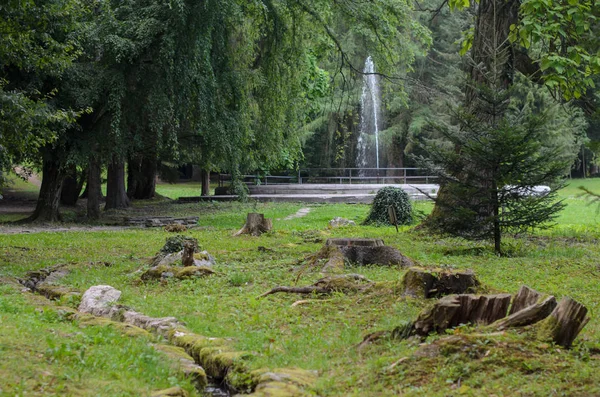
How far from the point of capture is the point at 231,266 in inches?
512

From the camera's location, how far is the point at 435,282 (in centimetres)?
885

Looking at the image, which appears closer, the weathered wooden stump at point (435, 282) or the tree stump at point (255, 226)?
the weathered wooden stump at point (435, 282)

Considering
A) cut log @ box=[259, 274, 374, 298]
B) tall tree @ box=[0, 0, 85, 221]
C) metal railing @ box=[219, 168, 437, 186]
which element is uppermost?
tall tree @ box=[0, 0, 85, 221]

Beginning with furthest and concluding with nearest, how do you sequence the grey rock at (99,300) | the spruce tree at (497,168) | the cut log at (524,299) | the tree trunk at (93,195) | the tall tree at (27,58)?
the tree trunk at (93,195) → the spruce tree at (497,168) → the tall tree at (27,58) → the grey rock at (99,300) → the cut log at (524,299)

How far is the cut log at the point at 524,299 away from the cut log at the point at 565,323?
431 mm

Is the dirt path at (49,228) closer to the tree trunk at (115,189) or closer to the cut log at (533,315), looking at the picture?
the tree trunk at (115,189)

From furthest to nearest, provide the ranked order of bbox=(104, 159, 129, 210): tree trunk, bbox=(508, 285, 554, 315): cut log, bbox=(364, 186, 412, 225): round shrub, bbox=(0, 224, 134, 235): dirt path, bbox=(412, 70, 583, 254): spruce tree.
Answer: bbox=(104, 159, 129, 210): tree trunk, bbox=(364, 186, 412, 225): round shrub, bbox=(0, 224, 134, 235): dirt path, bbox=(412, 70, 583, 254): spruce tree, bbox=(508, 285, 554, 315): cut log

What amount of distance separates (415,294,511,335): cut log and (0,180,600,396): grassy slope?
0.98 ft

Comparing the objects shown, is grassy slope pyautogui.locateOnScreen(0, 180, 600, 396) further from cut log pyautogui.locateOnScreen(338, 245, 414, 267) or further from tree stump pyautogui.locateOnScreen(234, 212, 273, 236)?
tree stump pyautogui.locateOnScreen(234, 212, 273, 236)

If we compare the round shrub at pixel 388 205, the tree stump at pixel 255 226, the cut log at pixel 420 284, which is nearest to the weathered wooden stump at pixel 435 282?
the cut log at pixel 420 284

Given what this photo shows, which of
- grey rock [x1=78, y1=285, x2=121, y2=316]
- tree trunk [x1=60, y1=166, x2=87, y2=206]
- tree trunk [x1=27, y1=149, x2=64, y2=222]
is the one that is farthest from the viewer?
tree trunk [x1=60, y1=166, x2=87, y2=206]

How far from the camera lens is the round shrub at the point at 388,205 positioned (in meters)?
22.6

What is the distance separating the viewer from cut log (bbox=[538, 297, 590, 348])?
19.6ft

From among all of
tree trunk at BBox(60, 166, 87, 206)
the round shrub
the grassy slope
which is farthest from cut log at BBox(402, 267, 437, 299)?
tree trunk at BBox(60, 166, 87, 206)
